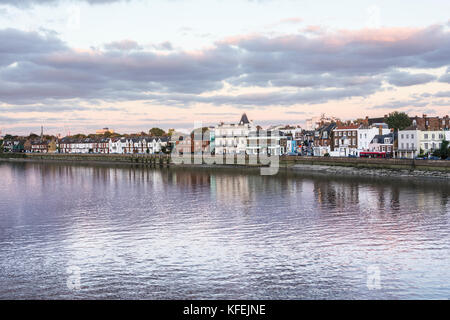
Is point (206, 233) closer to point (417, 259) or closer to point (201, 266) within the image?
point (201, 266)

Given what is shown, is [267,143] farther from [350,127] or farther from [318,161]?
[318,161]

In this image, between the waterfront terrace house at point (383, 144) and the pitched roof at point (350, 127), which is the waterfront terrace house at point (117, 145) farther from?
the waterfront terrace house at point (383, 144)

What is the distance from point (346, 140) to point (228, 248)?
299ft

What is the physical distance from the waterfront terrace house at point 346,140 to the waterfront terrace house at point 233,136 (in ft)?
117

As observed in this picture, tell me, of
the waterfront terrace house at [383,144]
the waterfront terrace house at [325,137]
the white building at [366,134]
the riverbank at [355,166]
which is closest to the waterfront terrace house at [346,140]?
the white building at [366,134]

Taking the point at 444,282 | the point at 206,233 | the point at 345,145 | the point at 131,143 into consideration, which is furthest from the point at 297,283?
the point at 131,143

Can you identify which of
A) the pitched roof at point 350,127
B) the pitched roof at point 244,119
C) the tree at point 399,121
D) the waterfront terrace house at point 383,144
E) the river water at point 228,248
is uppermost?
the pitched roof at point 244,119

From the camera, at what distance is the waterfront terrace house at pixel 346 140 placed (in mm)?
110438

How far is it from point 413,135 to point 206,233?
7614 centimetres

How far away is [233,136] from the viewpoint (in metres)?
148

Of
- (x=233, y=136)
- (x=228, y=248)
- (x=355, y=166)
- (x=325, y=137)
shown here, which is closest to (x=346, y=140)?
(x=325, y=137)

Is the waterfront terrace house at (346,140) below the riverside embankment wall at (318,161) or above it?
above

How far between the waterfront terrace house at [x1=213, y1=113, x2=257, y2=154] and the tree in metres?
40.3
